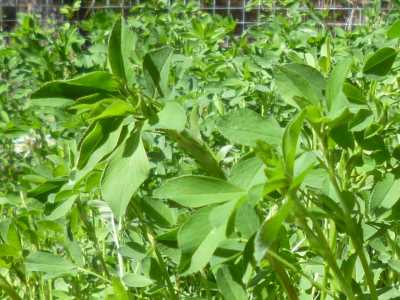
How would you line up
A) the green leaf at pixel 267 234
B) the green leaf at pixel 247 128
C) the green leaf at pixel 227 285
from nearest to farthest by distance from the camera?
1. the green leaf at pixel 267 234
2. the green leaf at pixel 247 128
3. the green leaf at pixel 227 285

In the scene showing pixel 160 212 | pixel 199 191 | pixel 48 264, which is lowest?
pixel 48 264

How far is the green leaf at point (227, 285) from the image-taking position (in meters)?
0.67

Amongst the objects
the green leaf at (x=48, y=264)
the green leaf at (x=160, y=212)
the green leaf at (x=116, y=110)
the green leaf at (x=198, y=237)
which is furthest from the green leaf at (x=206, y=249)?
the green leaf at (x=48, y=264)

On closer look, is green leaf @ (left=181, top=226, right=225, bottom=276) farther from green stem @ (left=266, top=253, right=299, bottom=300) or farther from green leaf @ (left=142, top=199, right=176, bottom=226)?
green leaf @ (left=142, top=199, right=176, bottom=226)

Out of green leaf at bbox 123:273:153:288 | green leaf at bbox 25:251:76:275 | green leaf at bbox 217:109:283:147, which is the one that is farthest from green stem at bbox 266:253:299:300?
green leaf at bbox 25:251:76:275

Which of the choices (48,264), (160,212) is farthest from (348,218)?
(48,264)

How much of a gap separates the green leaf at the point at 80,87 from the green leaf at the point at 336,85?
0.53ft

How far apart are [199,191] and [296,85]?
0.13m

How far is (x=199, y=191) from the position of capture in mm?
532

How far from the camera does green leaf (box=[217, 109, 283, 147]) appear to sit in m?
0.56

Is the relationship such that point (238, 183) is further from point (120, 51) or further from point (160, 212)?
point (160, 212)

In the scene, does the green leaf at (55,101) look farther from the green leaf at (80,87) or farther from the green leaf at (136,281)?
the green leaf at (136,281)

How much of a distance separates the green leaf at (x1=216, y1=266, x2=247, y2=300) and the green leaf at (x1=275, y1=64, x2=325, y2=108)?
17cm

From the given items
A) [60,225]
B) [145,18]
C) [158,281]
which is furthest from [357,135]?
[145,18]
